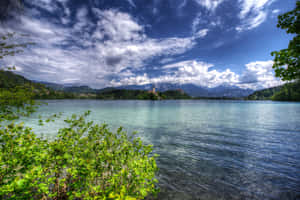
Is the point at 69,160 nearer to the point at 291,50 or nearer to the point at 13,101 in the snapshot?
the point at 13,101

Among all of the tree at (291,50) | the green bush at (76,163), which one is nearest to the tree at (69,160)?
the green bush at (76,163)

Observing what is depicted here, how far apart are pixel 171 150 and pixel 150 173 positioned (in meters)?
13.8

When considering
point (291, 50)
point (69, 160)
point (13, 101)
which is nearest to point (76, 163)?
point (69, 160)

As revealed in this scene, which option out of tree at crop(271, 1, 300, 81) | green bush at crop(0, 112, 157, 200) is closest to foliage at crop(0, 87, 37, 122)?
→ green bush at crop(0, 112, 157, 200)

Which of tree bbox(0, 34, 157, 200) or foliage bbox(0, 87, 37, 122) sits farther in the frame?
foliage bbox(0, 87, 37, 122)

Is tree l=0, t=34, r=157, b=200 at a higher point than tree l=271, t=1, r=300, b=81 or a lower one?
lower

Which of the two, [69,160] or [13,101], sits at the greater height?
[13,101]

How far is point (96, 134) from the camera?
723cm

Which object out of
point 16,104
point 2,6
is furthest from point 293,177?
point 2,6

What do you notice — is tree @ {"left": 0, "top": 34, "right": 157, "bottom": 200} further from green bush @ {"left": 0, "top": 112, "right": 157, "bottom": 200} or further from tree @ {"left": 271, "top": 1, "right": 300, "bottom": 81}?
tree @ {"left": 271, "top": 1, "right": 300, "bottom": 81}

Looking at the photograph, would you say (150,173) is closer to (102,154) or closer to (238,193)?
(102,154)

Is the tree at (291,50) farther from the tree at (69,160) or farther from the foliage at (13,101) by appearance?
the foliage at (13,101)

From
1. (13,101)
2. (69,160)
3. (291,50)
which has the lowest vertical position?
(69,160)

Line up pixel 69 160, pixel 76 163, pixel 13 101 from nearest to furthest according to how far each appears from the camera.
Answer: pixel 69 160 < pixel 76 163 < pixel 13 101
